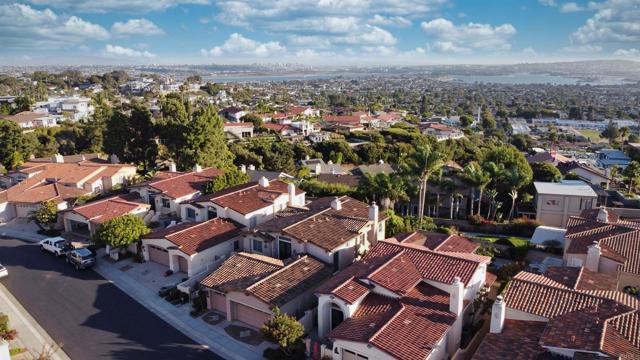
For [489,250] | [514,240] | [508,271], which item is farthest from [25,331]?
[514,240]

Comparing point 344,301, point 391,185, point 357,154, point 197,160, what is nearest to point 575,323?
point 344,301

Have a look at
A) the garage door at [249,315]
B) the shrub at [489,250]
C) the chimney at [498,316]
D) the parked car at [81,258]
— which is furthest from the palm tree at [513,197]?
the parked car at [81,258]

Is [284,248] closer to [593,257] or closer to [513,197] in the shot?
[593,257]

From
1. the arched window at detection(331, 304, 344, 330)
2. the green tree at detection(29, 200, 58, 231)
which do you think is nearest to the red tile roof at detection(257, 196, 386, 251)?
the arched window at detection(331, 304, 344, 330)

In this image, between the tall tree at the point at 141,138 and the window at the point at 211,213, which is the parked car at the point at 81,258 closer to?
the window at the point at 211,213

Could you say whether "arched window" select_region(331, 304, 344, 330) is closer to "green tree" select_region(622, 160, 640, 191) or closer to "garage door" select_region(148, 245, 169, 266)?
"garage door" select_region(148, 245, 169, 266)

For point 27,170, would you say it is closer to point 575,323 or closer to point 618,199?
point 575,323
